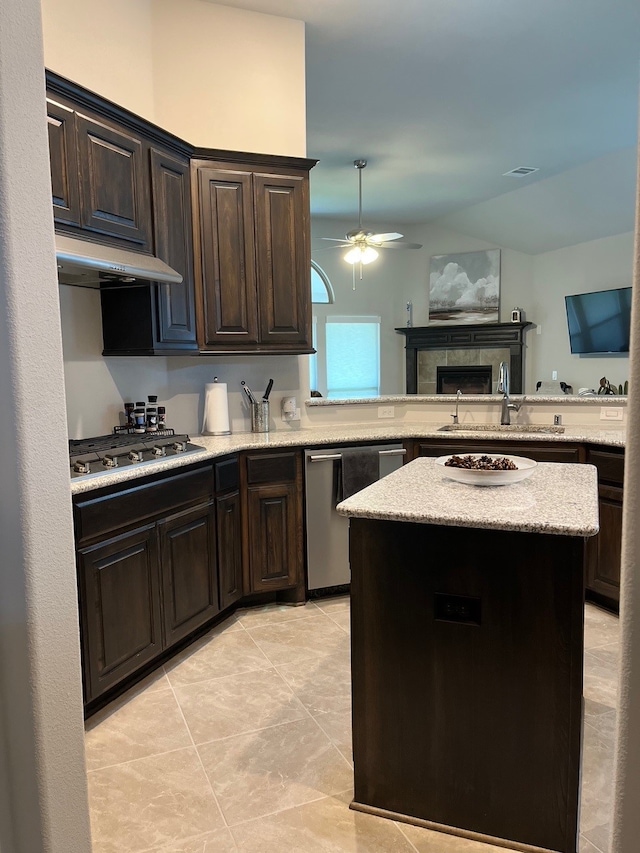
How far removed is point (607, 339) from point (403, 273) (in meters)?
3.21

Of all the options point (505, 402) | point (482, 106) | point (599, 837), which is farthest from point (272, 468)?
point (482, 106)

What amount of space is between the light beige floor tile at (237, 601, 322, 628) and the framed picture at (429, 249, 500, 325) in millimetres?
6159

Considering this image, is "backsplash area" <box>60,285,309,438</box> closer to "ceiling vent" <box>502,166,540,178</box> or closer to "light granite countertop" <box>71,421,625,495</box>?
"light granite countertop" <box>71,421,625,495</box>

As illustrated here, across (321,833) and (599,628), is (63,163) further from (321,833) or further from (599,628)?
(599,628)

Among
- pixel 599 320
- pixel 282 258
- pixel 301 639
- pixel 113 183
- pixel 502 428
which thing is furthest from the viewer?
pixel 599 320

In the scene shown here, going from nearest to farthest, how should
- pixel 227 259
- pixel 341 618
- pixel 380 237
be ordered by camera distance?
pixel 341 618, pixel 227 259, pixel 380 237

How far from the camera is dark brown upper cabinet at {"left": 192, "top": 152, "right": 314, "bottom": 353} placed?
345cm

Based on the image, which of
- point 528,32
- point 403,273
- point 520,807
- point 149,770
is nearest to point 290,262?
point 528,32

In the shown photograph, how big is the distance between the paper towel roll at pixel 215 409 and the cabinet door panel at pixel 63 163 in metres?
1.35

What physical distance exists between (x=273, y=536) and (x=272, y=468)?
376 millimetres

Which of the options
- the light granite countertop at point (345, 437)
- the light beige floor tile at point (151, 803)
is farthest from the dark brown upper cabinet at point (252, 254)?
the light beige floor tile at point (151, 803)

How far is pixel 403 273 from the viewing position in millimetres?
9172

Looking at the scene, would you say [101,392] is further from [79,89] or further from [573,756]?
[573,756]

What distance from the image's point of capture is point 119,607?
95.7 inches
